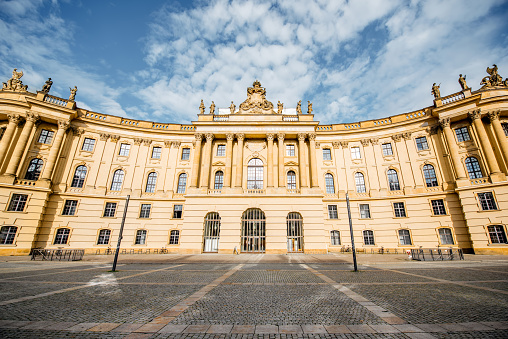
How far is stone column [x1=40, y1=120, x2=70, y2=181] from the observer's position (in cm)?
2394

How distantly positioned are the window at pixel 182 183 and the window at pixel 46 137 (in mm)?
16098

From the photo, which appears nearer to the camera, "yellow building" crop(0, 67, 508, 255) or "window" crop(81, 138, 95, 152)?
"yellow building" crop(0, 67, 508, 255)

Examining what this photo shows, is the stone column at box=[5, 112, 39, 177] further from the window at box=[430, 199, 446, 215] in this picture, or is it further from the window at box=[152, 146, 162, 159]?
the window at box=[430, 199, 446, 215]

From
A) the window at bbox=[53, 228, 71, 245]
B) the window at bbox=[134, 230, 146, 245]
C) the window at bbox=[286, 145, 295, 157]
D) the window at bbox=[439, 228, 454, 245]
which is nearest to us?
the window at bbox=[439, 228, 454, 245]

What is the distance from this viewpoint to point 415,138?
27078 mm

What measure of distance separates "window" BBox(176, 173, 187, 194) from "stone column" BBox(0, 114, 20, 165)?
18.5 meters

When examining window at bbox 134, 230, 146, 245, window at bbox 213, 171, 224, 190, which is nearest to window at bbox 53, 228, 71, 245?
window at bbox 134, 230, 146, 245

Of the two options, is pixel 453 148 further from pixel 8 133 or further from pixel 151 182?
pixel 8 133

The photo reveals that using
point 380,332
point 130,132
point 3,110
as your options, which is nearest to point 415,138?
point 380,332

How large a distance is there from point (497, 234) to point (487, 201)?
3.23 metres

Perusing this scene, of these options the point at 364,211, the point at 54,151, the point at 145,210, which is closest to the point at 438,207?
the point at 364,211

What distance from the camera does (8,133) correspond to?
→ 23641mm

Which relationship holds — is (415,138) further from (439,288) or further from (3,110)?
(3,110)

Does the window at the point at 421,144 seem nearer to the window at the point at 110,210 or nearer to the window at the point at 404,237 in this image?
A: the window at the point at 404,237
